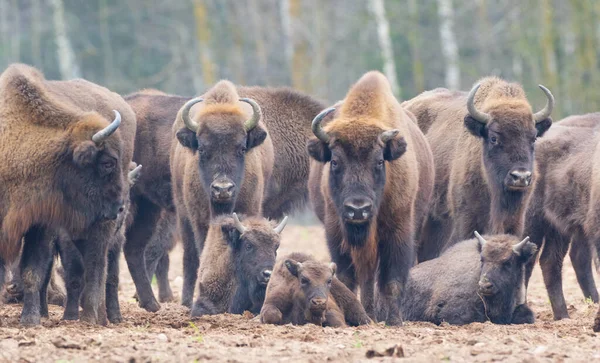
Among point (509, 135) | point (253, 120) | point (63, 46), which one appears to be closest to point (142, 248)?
point (253, 120)

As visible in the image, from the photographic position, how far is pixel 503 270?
1091cm

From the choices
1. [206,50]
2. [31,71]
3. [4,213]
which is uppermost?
[206,50]

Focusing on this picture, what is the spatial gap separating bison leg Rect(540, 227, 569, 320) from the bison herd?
21 mm

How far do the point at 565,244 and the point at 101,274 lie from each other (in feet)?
18.8

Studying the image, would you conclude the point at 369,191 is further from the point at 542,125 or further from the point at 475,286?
the point at 542,125

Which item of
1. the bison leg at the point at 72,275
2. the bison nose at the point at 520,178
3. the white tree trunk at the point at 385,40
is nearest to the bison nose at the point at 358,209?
the bison nose at the point at 520,178

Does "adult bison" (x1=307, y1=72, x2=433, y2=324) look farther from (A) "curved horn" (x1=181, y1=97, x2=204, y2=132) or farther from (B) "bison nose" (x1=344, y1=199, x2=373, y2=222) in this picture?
(A) "curved horn" (x1=181, y1=97, x2=204, y2=132)

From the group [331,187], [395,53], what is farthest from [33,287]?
[395,53]

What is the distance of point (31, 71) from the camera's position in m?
10.8

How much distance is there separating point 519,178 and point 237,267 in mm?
2961

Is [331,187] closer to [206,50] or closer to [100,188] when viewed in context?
[100,188]

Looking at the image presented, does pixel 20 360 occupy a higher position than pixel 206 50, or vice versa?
pixel 206 50

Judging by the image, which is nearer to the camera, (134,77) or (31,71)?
(31,71)

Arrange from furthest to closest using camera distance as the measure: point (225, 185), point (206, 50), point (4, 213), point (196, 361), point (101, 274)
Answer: point (206, 50), point (225, 185), point (101, 274), point (4, 213), point (196, 361)
